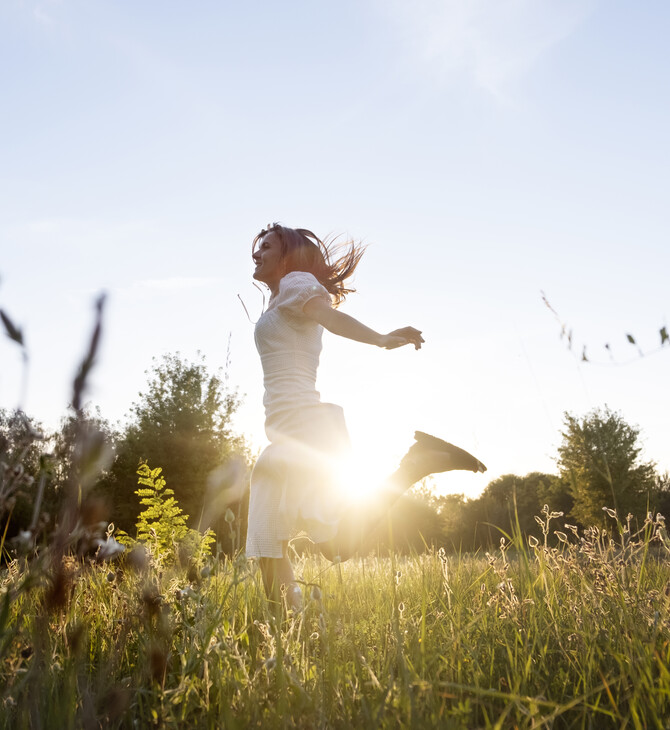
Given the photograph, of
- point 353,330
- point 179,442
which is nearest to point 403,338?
point 353,330

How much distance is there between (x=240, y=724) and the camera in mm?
1099

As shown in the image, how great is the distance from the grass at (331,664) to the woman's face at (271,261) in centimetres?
230

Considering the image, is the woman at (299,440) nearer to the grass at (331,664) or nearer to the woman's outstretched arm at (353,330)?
the woman's outstretched arm at (353,330)

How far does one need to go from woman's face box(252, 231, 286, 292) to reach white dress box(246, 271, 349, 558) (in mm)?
348

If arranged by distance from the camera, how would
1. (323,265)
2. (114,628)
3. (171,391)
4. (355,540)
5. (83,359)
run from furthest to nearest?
(171,391) < (323,265) < (355,540) < (114,628) < (83,359)

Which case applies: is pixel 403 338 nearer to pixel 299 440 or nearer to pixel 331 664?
pixel 299 440

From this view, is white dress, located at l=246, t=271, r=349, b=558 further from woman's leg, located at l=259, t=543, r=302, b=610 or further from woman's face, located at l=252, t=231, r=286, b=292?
woman's face, located at l=252, t=231, r=286, b=292

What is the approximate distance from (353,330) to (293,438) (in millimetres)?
780

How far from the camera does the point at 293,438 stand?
379 cm

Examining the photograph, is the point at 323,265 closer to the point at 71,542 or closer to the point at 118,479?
the point at 71,542

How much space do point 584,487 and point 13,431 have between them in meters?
29.8

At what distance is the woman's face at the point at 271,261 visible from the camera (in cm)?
428

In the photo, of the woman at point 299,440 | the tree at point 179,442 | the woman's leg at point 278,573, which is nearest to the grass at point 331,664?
the woman's leg at point 278,573

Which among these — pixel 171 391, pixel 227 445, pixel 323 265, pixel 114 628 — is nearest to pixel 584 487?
pixel 227 445
